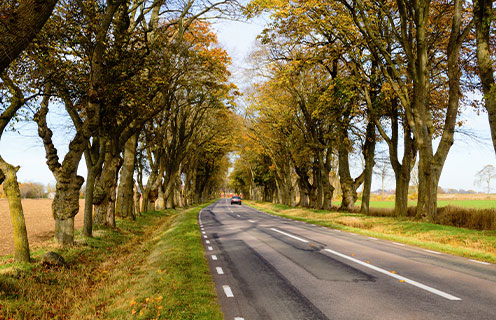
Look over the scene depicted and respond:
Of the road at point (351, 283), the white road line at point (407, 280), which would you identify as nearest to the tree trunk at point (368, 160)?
the road at point (351, 283)

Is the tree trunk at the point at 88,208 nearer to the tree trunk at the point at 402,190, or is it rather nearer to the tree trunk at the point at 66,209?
the tree trunk at the point at 66,209

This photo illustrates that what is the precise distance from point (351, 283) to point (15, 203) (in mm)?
7683

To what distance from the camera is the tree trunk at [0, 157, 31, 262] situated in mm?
7023

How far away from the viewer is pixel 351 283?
628 centimetres

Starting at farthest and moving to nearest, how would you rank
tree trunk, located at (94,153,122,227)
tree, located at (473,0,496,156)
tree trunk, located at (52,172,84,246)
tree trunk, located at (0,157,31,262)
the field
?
the field, tree trunk, located at (94,153,122,227), tree, located at (473,0,496,156), tree trunk, located at (52,172,84,246), tree trunk, located at (0,157,31,262)

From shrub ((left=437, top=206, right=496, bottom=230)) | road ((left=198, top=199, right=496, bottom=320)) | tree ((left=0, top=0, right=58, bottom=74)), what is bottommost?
road ((left=198, top=199, right=496, bottom=320))

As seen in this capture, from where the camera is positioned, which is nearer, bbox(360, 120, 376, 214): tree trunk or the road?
the road

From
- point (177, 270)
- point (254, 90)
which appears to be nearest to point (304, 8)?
point (177, 270)

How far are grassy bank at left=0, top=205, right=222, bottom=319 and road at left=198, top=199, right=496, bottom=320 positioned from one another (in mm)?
510

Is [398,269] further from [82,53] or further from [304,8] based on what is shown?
[304,8]

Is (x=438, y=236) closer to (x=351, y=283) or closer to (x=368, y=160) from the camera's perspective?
(x=351, y=283)

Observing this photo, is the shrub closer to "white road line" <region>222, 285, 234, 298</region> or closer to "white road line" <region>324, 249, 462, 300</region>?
"white road line" <region>324, 249, 462, 300</region>

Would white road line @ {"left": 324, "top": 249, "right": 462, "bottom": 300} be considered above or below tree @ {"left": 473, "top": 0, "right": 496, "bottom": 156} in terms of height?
below

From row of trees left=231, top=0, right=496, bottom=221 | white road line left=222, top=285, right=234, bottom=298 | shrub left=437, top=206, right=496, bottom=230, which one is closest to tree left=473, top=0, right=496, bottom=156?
row of trees left=231, top=0, right=496, bottom=221
